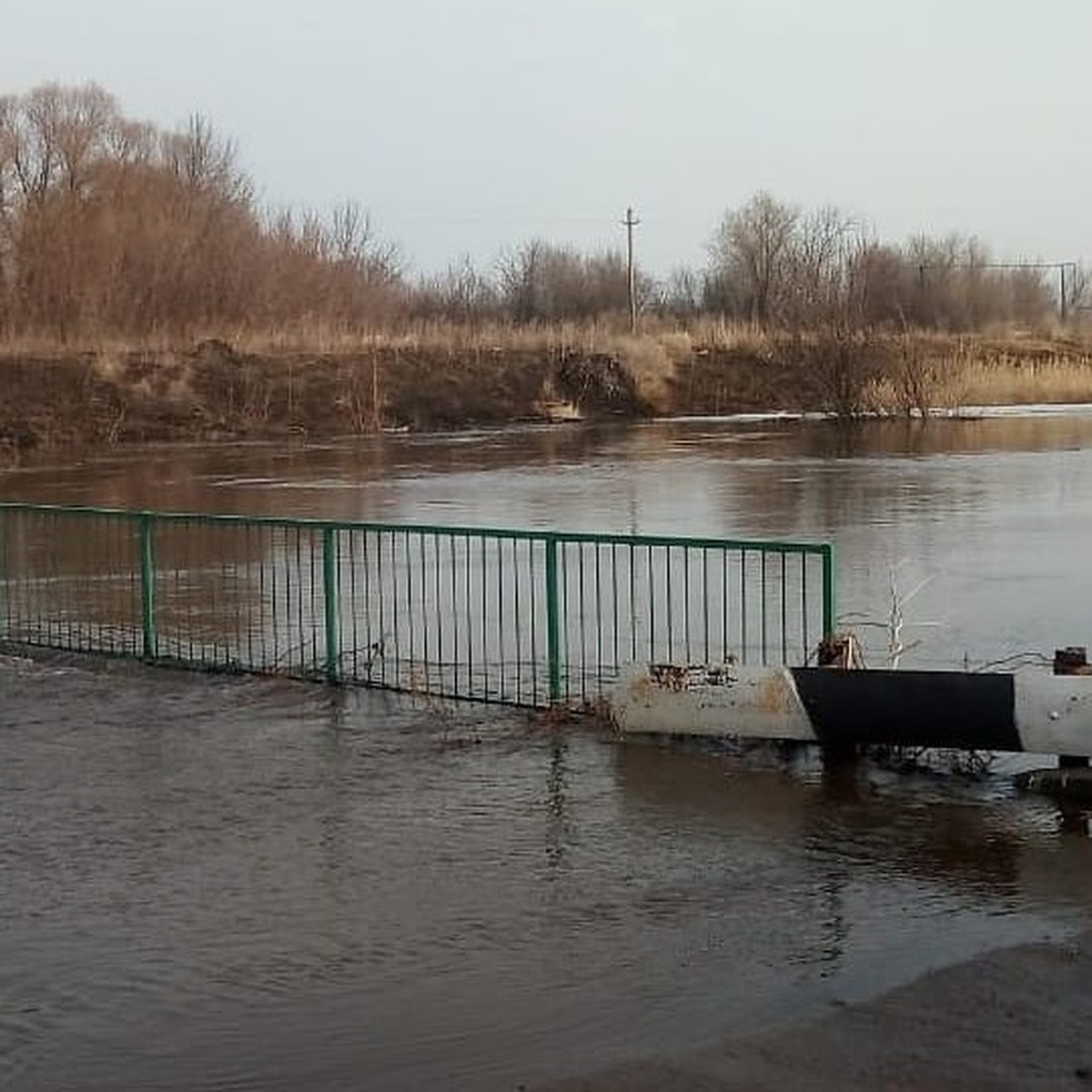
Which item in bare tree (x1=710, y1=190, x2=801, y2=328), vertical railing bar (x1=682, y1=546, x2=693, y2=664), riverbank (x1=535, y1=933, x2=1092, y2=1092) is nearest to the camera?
riverbank (x1=535, y1=933, x2=1092, y2=1092)

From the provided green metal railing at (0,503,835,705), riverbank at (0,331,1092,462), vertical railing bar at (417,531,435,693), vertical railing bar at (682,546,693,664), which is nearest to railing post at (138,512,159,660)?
green metal railing at (0,503,835,705)

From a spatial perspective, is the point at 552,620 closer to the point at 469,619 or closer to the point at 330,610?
the point at 330,610

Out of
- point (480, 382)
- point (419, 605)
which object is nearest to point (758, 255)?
point (480, 382)

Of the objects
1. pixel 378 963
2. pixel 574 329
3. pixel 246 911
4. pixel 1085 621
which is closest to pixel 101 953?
pixel 246 911

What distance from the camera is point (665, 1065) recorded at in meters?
5.17

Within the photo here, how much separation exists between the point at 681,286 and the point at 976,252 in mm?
18646

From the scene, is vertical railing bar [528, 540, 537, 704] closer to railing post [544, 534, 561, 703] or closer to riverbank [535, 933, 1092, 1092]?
railing post [544, 534, 561, 703]

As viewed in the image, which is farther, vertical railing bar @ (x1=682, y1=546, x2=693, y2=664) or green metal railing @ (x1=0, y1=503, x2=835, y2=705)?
vertical railing bar @ (x1=682, y1=546, x2=693, y2=664)

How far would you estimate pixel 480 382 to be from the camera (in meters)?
63.0

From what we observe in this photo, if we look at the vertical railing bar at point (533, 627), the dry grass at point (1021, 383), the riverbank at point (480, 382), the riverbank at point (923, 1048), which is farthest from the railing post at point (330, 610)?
the dry grass at point (1021, 383)

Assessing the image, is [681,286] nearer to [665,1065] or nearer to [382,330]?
[382,330]

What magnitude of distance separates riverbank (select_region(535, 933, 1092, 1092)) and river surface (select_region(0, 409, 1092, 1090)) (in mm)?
137

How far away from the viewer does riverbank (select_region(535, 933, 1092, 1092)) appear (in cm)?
498

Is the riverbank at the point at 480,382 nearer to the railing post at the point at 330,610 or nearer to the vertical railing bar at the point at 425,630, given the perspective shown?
the vertical railing bar at the point at 425,630
